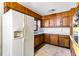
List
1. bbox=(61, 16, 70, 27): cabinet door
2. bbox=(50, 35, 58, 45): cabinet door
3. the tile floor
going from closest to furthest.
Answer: the tile floor, bbox=(61, 16, 70, 27): cabinet door, bbox=(50, 35, 58, 45): cabinet door

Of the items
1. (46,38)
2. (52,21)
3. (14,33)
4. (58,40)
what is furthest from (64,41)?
(14,33)

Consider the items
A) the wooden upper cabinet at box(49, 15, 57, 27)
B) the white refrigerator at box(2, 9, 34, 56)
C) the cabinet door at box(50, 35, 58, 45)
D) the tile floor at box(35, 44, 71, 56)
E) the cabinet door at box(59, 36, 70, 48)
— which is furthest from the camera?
the wooden upper cabinet at box(49, 15, 57, 27)

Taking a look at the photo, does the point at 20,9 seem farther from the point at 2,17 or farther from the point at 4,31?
the point at 4,31

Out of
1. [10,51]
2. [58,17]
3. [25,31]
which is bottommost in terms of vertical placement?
[10,51]

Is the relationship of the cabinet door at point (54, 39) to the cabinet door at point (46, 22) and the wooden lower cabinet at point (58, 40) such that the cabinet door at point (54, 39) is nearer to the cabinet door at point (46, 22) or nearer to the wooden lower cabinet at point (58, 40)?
the wooden lower cabinet at point (58, 40)

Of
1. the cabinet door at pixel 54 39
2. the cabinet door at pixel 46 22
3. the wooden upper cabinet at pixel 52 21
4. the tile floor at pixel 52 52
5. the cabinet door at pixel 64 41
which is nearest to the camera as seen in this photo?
the tile floor at pixel 52 52

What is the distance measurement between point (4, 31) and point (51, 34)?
236 centimetres

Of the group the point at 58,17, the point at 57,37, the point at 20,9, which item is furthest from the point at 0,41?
the point at 58,17

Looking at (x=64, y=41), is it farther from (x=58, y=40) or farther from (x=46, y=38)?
(x=46, y=38)

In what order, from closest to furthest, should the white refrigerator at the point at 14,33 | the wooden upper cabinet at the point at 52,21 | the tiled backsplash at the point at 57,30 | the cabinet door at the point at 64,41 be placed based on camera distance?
the white refrigerator at the point at 14,33, the cabinet door at the point at 64,41, the tiled backsplash at the point at 57,30, the wooden upper cabinet at the point at 52,21

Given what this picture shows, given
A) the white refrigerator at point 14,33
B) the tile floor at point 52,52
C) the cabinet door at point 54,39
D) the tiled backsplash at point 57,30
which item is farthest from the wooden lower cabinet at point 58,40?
the white refrigerator at point 14,33

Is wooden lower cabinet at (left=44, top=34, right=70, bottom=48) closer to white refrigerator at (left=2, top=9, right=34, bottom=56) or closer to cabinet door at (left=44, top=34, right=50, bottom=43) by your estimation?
cabinet door at (left=44, top=34, right=50, bottom=43)

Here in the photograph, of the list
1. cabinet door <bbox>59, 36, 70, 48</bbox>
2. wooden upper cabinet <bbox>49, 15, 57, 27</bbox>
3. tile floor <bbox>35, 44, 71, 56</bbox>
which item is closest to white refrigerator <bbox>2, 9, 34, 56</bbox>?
tile floor <bbox>35, 44, 71, 56</bbox>

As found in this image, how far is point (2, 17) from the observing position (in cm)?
168
